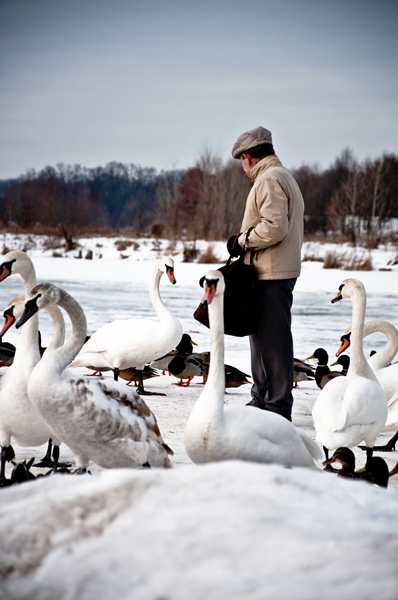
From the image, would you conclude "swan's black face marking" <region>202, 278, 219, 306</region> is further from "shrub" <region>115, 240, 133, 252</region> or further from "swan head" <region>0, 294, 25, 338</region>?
"shrub" <region>115, 240, 133, 252</region>

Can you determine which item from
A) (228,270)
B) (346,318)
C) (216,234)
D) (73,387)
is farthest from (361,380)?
(216,234)

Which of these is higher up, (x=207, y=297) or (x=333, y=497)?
(x=207, y=297)

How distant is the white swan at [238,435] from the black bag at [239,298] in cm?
106

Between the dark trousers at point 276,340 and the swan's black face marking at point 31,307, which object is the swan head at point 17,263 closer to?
the swan's black face marking at point 31,307

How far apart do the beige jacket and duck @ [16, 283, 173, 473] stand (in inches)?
53.4

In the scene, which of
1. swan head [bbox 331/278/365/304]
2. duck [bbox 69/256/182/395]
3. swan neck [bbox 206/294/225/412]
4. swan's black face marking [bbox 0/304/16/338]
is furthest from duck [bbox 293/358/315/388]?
swan neck [bbox 206/294/225/412]

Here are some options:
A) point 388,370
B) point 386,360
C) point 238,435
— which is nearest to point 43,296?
point 238,435

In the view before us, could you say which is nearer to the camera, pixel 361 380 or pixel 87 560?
pixel 87 560

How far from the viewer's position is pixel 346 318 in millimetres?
12078

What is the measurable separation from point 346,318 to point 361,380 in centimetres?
798

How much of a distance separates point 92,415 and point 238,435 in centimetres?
67

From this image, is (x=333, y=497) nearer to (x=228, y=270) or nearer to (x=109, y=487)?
(x=109, y=487)

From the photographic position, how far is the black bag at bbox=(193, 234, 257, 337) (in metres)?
4.30

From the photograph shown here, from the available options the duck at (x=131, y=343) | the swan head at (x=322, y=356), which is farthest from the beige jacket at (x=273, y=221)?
the swan head at (x=322, y=356)
